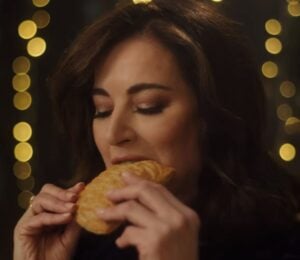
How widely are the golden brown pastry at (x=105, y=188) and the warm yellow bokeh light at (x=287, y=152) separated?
0.45 feet

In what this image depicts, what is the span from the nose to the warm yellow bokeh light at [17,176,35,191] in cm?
18

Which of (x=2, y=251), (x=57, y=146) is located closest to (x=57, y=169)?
(x=57, y=146)

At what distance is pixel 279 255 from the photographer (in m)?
0.73

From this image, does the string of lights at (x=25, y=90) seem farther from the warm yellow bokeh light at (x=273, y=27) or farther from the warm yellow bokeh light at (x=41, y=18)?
the warm yellow bokeh light at (x=273, y=27)

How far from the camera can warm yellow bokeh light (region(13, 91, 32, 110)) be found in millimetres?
873

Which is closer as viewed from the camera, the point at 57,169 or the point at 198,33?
the point at 198,33

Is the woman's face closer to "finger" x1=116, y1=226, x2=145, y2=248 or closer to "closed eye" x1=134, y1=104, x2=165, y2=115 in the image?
"closed eye" x1=134, y1=104, x2=165, y2=115

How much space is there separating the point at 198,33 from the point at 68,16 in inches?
8.1

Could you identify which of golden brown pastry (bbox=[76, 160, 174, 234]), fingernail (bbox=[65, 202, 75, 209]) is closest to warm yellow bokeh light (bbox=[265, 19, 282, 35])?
golden brown pastry (bbox=[76, 160, 174, 234])

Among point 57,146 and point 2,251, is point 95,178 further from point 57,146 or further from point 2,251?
point 2,251

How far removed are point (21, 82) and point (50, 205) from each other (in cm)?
21

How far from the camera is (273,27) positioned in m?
0.77

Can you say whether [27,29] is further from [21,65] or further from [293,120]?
[293,120]

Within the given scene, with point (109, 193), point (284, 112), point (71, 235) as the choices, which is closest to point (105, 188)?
point (109, 193)
